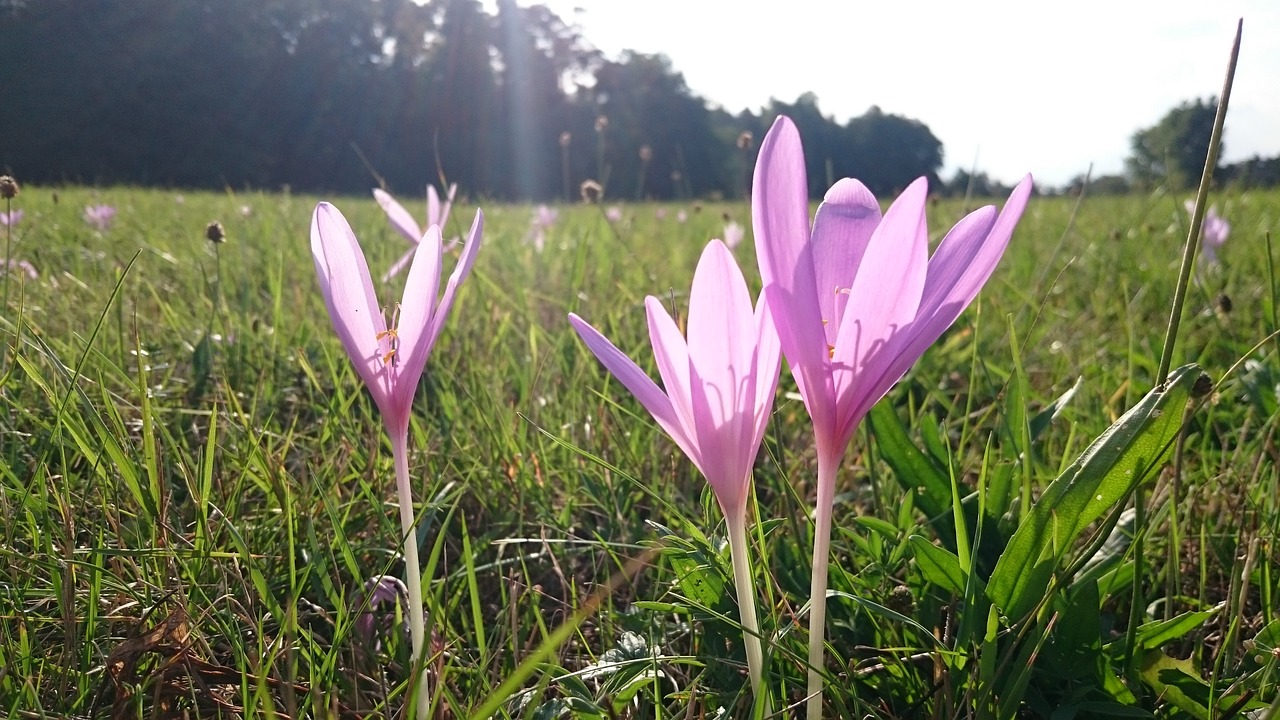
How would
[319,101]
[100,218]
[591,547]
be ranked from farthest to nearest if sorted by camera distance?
[319,101]
[100,218]
[591,547]

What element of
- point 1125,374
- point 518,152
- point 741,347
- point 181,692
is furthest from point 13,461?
point 518,152

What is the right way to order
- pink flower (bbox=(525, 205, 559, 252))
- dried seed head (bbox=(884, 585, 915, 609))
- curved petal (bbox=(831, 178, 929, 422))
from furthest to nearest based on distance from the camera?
1. pink flower (bbox=(525, 205, 559, 252))
2. dried seed head (bbox=(884, 585, 915, 609))
3. curved petal (bbox=(831, 178, 929, 422))

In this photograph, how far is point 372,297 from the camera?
63cm

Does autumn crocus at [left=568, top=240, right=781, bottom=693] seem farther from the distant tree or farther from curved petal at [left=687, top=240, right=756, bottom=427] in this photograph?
the distant tree

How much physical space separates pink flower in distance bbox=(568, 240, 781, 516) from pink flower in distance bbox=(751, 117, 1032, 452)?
0.03m

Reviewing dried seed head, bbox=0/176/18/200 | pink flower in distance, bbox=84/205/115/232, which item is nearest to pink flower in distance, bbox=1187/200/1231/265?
dried seed head, bbox=0/176/18/200

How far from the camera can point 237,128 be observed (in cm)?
2319

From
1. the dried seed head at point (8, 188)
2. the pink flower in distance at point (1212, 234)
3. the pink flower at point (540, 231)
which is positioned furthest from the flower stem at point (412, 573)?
the pink flower in distance at point (1212, 234)

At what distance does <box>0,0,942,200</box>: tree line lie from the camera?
67.6 feet

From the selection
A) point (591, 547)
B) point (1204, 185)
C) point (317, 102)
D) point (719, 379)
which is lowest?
point (591, 547)

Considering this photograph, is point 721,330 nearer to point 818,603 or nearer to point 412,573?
point 818,603

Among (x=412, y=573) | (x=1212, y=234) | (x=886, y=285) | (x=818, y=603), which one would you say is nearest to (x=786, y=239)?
(x=886, y=285)

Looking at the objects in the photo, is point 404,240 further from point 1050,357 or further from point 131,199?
point 131,199

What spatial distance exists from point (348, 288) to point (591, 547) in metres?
0.53
